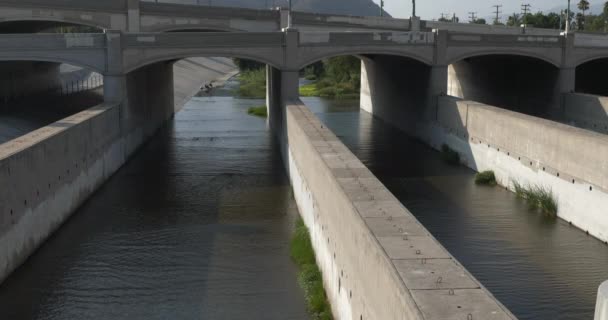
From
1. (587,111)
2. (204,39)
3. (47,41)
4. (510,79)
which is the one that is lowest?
(587,111)

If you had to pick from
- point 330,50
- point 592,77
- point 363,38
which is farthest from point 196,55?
point 592,77

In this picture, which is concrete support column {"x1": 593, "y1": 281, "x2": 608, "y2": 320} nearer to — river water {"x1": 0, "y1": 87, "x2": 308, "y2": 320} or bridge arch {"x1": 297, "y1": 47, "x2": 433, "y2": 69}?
river water {"x1": 0, "y1": 87, "x2": 308, "y2": 320}

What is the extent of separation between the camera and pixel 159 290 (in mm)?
18609

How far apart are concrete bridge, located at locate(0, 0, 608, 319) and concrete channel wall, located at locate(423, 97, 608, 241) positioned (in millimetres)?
69

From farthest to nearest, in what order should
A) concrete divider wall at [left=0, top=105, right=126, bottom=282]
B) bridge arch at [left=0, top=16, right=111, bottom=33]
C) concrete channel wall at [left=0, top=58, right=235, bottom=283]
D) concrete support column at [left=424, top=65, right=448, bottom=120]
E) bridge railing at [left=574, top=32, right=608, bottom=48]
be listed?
bridge railing at [left=574, top=32, right=608, bottom=48] < bridge arch at [left=0, top=16, right=111, bottom=33] < concrete support column at [left=424, top=65, right=448, bottom=120] < concrete channel wall at [left=0, top=58, right=235, bottom=283] < concrete divider wall at [left=0, top=105, right=126, bottom=282]

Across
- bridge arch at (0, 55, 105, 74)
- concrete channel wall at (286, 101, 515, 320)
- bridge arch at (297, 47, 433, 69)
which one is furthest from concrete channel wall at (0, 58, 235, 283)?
bridge arch at (297, 47, 433, 69)

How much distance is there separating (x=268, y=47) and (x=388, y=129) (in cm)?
1445

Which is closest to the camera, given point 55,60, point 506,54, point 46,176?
point 46,176

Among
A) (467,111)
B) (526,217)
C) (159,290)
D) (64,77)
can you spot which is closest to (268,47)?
(467,111)

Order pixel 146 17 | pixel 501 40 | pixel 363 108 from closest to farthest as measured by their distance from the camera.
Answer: pixel 501 40 → pixel 146 17 → pixel 363 108

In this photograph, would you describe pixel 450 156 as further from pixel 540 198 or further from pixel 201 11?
pixel 201 11

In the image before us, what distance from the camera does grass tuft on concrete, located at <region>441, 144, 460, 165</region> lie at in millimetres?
35981

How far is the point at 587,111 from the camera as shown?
129ft

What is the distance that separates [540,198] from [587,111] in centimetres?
1551
